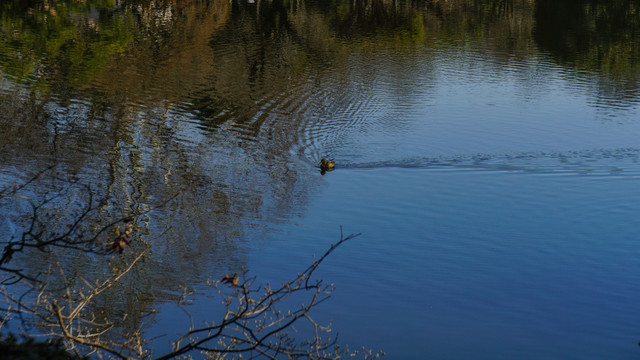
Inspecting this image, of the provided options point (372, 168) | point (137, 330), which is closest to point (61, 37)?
point (372, 168)

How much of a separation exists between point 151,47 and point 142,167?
616 inches

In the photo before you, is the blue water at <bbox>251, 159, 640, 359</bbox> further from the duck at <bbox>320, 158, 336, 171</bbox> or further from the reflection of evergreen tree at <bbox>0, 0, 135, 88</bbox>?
the reflection of evergreen tree at <bbox>0, 0, 135, 88</bbox>

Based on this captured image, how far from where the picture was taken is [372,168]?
18688mm

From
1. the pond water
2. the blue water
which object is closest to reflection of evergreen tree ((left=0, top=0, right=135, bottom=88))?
the pond water

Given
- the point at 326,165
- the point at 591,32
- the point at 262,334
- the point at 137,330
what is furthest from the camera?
the point at 591,32

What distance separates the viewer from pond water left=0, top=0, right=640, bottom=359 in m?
12.1

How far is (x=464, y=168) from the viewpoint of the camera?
1881 cm

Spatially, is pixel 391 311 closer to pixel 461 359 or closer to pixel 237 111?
pixel 461 359

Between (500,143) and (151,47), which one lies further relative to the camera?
(151,47)

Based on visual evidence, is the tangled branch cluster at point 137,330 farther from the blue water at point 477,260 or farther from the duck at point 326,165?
the duck at point 326,165

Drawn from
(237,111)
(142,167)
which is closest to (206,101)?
(237,111)

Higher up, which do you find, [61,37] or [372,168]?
[61,37]

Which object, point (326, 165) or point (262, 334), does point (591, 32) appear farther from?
point (262, 334)

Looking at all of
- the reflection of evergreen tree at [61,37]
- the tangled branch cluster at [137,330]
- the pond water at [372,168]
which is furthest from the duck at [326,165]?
the reflection of evergreen tree at [61,37]
